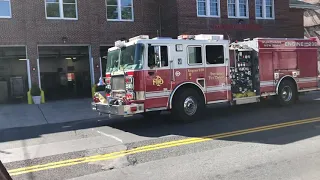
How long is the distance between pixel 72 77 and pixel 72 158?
15191mm

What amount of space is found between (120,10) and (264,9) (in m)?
11.1

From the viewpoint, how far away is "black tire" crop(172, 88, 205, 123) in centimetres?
1030

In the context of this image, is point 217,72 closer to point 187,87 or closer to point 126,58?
point 187,87

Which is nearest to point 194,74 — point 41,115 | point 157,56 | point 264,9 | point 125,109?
point 157,56

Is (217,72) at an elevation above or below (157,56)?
below

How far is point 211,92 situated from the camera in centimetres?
1098

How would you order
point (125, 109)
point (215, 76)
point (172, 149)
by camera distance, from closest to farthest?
point (172, 149), point (125, 109), point (215, 76)

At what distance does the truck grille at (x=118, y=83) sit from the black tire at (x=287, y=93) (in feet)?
19.6

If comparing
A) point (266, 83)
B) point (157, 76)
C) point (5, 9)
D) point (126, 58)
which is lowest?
point (266, 83)

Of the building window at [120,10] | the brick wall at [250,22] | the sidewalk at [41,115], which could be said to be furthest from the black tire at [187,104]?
the building window at [120,10]

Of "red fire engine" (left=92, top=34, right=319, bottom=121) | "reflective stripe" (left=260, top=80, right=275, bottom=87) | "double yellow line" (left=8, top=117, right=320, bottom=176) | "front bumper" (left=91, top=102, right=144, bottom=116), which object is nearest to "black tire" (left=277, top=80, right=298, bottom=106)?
"red fire engine" (left=92, top=34, right=319, bottom=121)

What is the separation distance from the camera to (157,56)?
32.6 ft

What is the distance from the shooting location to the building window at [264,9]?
26.5m

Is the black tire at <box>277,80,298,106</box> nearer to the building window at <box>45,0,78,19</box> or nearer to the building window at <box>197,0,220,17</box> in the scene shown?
the building window at <box>197,0,220,17</box>
